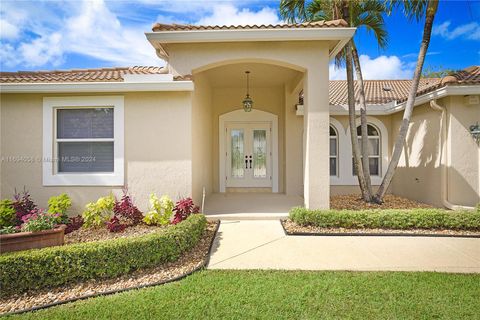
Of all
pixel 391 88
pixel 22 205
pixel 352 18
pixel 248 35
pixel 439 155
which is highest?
pixel 352 18

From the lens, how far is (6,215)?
5863 mm

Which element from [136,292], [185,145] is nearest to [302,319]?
[136,292]

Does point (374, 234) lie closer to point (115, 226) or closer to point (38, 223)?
point (115, 226)

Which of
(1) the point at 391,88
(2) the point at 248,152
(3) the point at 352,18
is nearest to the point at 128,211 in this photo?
(2) the point at 248,152

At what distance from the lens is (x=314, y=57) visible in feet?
22.8

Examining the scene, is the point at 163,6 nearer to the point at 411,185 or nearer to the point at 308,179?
the point at 308,179

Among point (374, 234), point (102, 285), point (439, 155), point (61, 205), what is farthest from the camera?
point (439, 155)

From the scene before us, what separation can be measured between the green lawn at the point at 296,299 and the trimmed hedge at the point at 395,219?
2.18m

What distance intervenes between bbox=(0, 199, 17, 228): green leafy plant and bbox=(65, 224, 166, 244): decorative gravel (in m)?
1.30

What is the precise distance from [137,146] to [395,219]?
6816 mm

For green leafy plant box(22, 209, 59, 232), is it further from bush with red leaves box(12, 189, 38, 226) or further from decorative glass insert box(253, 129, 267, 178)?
decorative glass insert box(253, 129, 267, 178)

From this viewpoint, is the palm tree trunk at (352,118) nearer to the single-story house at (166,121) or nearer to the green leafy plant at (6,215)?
the single-story house at (166,121)

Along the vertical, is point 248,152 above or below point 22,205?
above

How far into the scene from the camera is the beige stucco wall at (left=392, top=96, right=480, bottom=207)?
7910 mm
